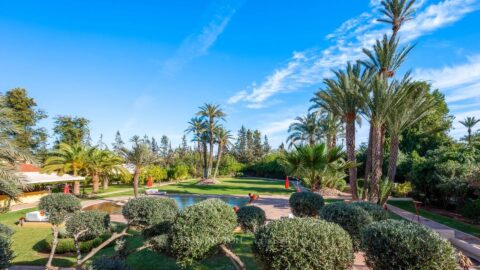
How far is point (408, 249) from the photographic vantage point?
15.5ft

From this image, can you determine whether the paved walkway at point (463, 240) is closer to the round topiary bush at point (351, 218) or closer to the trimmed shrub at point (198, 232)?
the round topiary bush at point (351, 218)

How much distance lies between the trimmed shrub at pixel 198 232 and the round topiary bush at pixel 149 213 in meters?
1.55

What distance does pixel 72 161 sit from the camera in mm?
25703

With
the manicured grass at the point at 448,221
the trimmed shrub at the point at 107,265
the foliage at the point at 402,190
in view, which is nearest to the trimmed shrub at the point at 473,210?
the manicured grass at the point at 448,221

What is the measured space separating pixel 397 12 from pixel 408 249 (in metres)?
17.3

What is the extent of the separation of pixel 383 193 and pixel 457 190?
354 cm

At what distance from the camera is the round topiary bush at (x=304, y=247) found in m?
4.68

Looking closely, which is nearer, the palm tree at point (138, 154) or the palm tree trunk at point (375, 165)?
the palm tree trunk at point (375, 165)

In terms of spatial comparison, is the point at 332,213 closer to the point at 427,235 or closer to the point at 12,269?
the point at 427,235

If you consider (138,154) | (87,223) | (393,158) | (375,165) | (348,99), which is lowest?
(87,223)

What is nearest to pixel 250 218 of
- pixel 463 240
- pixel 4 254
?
pixel 4 254

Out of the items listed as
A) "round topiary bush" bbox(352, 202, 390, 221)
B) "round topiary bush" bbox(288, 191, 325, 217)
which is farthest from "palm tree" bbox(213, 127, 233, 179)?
"round topiary bush" bbox(352, 202, 390, 221)

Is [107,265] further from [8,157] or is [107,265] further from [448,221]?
[448,221]

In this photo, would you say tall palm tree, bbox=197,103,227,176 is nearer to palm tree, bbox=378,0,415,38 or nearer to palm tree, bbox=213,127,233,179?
palm tree, bbox=213,127,233,179
